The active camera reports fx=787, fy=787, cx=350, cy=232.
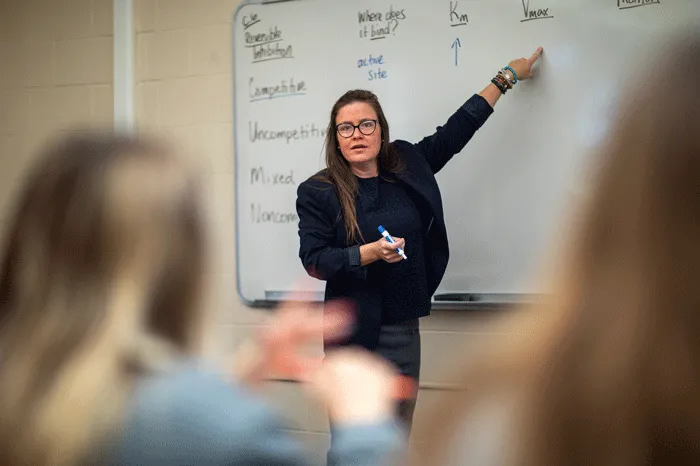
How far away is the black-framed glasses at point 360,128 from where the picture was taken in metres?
2.40

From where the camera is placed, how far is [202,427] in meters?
0.81

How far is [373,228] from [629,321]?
1.66 metres

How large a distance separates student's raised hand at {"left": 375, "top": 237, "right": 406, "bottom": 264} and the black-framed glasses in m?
0.39

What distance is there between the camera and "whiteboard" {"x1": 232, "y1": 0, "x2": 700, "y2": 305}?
268cm

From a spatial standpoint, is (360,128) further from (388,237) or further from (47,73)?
(47,73)

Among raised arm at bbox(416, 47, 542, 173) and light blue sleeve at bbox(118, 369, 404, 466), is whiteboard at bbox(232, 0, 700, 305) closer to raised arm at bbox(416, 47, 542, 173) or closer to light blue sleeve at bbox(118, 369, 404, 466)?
raised arm at bbox(416, 47, 542, 173)

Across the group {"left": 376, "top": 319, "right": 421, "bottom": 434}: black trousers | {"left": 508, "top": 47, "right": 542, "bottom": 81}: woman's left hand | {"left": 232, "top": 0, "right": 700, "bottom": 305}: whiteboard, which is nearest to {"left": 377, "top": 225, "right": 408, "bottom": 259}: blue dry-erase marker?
{"left": 376, "top": 319, "right": 421, "bottom": 434}: black trousers

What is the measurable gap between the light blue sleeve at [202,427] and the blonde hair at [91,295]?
0.09 ft

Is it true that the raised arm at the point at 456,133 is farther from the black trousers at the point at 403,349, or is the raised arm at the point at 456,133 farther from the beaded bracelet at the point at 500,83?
the black trousers at the point at 403,349

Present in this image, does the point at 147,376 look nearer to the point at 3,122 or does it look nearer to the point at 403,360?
the point at 403,360

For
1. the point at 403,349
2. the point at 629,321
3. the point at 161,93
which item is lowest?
the point at 403,349

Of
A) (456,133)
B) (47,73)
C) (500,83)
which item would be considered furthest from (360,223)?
(47,73)

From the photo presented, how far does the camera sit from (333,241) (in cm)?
236

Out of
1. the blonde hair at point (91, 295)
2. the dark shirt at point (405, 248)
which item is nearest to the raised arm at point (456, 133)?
the dark shirt at point (405, 248)
